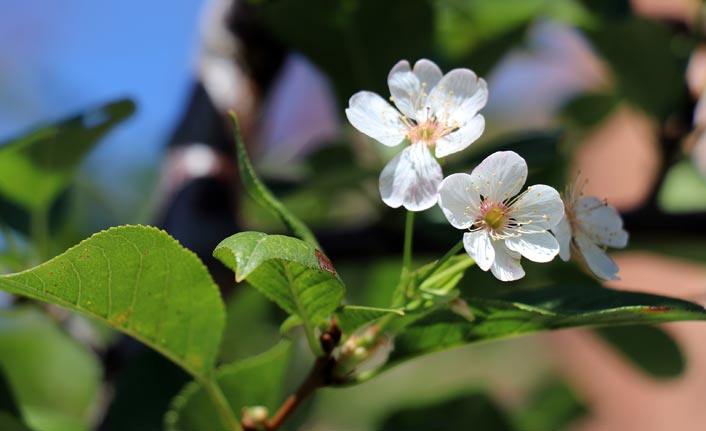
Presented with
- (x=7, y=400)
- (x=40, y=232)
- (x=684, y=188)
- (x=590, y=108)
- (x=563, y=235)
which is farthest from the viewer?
(x=590, y=108)

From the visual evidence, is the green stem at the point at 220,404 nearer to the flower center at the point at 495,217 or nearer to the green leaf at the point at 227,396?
the green leaf at the point at 227,396

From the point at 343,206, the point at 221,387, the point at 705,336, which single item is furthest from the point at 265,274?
the point at 705,336

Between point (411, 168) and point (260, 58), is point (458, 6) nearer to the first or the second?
point (260, 58)

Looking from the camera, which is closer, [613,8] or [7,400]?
[7,400]

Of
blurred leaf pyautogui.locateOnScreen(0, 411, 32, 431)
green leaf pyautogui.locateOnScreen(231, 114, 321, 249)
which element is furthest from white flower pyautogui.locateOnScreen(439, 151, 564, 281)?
blurred leaf pyautogui.locateOnScreen(0, 411, 32, 431)

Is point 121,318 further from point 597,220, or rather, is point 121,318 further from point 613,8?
point 613,8

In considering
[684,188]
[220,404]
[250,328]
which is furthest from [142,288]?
[684,188]
